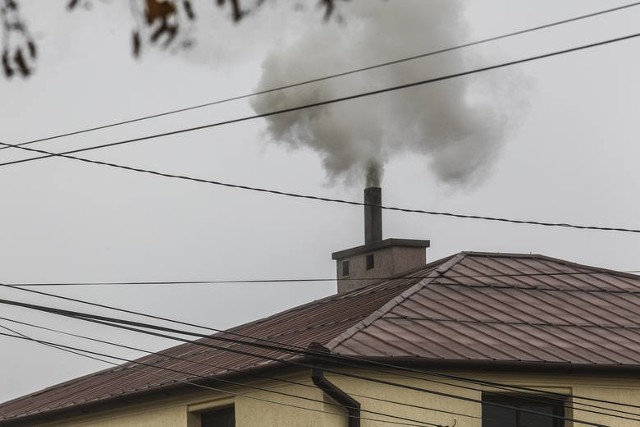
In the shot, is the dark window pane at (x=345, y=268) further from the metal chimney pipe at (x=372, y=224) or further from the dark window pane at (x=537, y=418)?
the dark window pane at (x=537, y=418)

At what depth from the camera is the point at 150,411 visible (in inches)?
784

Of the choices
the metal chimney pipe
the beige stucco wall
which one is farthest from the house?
the metal chimney pipe

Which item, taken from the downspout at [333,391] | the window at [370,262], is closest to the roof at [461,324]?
the downspout at [333,391]

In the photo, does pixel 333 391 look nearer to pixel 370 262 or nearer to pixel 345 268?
pixel 370 262

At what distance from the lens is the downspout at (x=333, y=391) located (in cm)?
1567

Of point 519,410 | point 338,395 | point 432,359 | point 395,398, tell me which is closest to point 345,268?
point 519,410

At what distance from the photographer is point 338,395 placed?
15914mm

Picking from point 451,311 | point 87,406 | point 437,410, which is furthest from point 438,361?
point 87,406

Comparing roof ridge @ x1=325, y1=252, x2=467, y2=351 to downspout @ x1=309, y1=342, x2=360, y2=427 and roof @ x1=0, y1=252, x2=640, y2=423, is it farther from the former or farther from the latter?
downspout @ x1=309, y1=342, x2=360, y2=427

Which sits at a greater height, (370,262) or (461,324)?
(370,262)

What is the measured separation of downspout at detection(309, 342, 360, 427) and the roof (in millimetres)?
166

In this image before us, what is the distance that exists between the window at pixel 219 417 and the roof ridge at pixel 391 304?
249 centimetres

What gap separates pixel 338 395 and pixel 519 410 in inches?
88.4

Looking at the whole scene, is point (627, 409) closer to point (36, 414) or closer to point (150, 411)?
point (150, 411)
